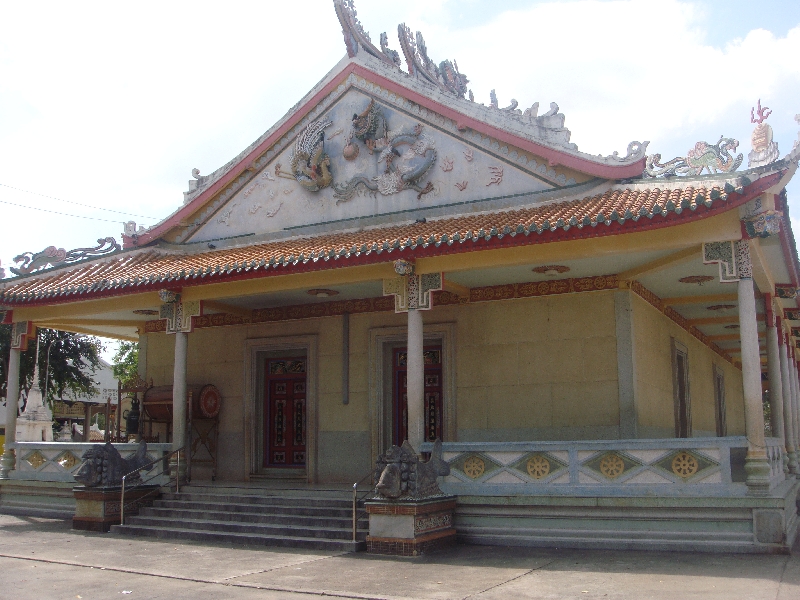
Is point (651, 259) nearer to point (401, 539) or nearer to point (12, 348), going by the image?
point (401, 539)

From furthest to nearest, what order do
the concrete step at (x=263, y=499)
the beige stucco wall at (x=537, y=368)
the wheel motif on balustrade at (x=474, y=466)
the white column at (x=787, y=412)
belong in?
the white column at (x=787, y=412)
the beige stucco wall at (x=537, y=368)
the concrete step at (x=263, y=499)
the wheel motif on balustrade at (x=474, y=466)

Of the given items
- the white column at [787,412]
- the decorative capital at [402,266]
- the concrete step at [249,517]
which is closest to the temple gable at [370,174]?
the decorative capital at [402,266]

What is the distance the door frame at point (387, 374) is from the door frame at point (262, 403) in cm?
121

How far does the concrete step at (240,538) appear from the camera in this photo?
10547 mm

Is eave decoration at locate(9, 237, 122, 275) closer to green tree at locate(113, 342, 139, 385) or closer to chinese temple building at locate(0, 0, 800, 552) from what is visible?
chinese temple building at locate(0, 0, 800, 552)

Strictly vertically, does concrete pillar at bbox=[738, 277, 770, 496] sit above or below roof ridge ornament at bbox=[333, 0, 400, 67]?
below

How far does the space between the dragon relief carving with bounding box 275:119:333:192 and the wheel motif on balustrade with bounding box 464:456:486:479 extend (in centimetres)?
630

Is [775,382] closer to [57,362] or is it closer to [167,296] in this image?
[167,296]

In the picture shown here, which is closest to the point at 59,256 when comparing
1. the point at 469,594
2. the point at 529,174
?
the point at 529,174

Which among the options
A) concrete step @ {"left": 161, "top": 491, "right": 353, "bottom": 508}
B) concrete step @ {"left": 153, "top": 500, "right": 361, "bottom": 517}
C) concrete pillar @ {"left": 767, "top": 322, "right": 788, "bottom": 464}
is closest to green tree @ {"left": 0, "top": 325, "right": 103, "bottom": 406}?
concrete step @ {"left": 161, "top": 491, "right": 353, "bottom": 508}

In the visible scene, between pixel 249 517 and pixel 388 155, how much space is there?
662 cm

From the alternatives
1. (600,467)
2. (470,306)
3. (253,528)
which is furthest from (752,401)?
(253,528)

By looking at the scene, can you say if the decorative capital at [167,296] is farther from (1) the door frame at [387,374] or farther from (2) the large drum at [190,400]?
(1) the door frame at [387,374]

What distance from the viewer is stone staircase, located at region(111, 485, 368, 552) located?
35.9ft
